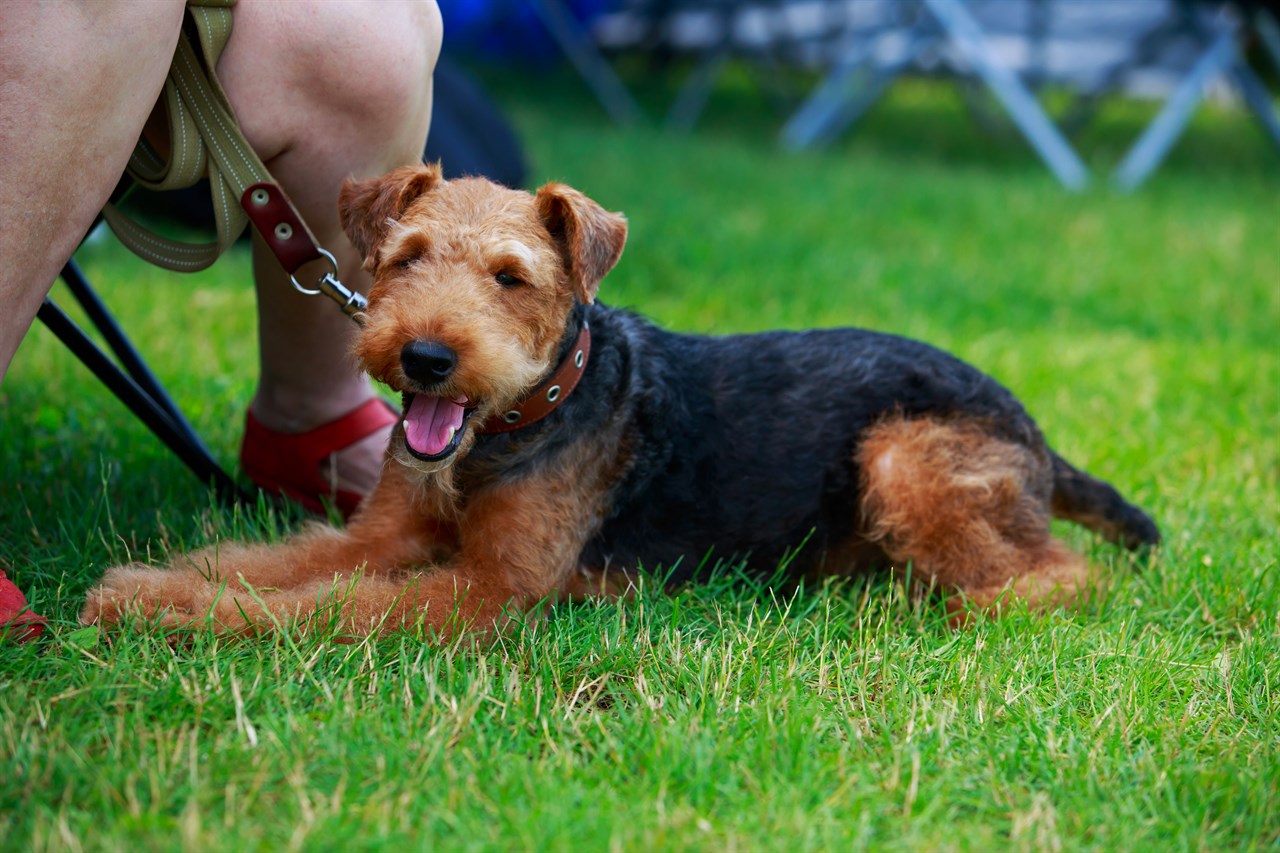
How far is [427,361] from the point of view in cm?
250

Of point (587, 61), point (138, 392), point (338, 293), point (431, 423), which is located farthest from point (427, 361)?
point (587, 61)

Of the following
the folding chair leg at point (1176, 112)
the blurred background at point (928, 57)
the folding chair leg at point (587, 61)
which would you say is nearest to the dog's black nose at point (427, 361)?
the blurred background at point (928, 57)

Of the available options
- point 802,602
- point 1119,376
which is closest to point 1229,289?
point 1119,376

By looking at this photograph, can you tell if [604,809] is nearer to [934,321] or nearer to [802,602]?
[802,602]

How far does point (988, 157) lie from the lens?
35.3ft

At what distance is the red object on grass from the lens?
238 cm

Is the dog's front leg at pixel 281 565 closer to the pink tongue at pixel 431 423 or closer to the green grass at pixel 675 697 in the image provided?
the green grass at pixel 675 697

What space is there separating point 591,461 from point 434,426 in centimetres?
46

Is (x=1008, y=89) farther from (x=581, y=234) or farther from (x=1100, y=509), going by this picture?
(x=581, y=234)

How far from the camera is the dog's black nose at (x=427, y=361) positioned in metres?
2.49

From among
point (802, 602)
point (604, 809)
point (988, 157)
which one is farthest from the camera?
point (988, 157)

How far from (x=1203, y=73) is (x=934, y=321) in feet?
17.7

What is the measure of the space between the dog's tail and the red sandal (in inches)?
79.1

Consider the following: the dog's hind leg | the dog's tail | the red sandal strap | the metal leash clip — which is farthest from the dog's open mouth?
the dog's tail
